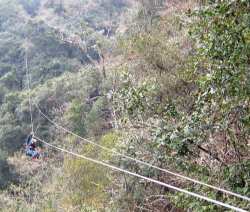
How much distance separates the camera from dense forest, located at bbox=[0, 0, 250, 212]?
380 centimetres

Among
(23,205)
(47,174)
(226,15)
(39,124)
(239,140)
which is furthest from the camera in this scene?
(39,124)

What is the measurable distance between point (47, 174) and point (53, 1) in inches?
1086

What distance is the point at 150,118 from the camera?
17.9ft

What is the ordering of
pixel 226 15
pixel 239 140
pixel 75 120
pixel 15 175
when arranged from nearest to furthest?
pixel 226 15
pixel 239 140
pixel 75 120
pixel 15 175

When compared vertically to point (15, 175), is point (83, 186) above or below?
above

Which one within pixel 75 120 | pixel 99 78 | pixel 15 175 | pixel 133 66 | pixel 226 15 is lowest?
pixel 15 175

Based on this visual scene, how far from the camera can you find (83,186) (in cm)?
1002

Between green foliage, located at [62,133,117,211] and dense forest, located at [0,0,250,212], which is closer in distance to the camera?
dense forest, located at [0,0,250,212]

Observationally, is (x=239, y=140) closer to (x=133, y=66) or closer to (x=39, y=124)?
(x=133, y=66)

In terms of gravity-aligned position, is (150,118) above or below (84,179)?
above

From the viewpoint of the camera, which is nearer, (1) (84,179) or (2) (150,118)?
(2) (150,118)

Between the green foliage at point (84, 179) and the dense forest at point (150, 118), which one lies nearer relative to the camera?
the dense forest at point (150, 118)

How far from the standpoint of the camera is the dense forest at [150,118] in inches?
149

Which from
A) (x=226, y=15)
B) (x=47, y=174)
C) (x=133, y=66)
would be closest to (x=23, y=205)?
(x=47, y=174)
